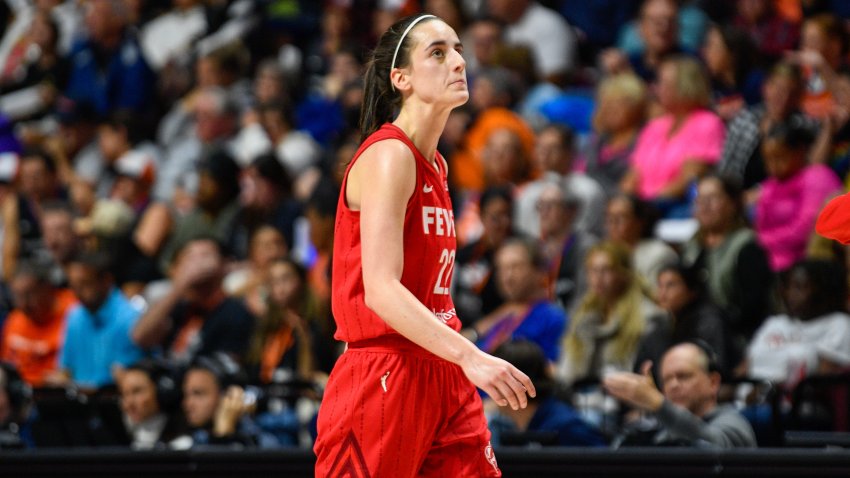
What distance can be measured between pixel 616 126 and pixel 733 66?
0.81 meters

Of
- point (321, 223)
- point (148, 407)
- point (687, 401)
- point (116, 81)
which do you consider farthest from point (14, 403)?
point (116, 81)

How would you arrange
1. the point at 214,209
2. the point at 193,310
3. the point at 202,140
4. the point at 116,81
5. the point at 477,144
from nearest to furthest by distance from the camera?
the point at 193,310, the point at 477,144, the point at 214,209, the point at 202,140, the point at 116,81

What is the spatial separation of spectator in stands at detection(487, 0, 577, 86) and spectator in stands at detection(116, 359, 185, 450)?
157 inches

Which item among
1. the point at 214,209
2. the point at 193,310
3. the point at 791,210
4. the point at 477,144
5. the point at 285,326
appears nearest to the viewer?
the point at 791,210

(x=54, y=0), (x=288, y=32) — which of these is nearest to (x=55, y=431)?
(x=288, y=32)

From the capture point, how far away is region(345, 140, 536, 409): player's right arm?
3377 millimetres

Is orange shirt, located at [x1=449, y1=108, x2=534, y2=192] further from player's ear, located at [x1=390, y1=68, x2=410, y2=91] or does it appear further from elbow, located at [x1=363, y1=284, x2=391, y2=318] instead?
elbow, located at [x1=363, y1=284, x2=391, y2=318]

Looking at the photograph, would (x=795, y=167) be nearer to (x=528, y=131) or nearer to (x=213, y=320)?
(x=528, y=131)

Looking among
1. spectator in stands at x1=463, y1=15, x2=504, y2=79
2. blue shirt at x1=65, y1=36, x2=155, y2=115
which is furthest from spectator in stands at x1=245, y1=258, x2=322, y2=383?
blue shirt at x1=65, y1=36, x2=155, y2=115

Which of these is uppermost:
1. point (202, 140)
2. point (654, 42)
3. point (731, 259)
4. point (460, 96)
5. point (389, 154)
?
point (460, 96)

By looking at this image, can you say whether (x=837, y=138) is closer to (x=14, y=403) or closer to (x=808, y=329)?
(x=808, y=329)

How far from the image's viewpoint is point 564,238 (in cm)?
786

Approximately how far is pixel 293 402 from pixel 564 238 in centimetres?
198

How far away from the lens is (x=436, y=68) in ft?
12.5
